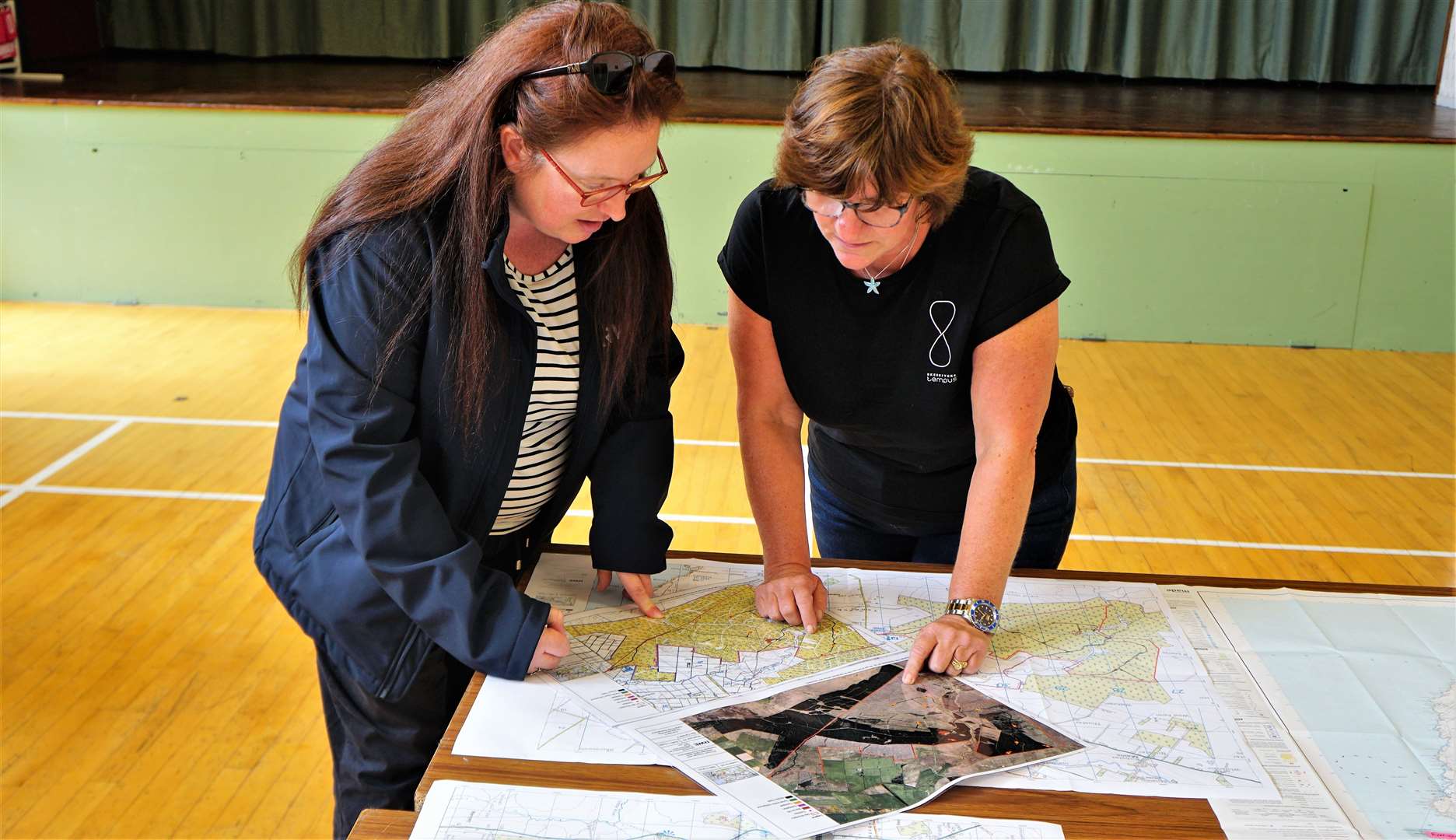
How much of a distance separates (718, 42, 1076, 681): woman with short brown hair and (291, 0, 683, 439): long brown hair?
212 millimetres

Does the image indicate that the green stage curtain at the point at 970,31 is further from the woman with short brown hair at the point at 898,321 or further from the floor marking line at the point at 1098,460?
the woman with short brown hair at the point at 898,321

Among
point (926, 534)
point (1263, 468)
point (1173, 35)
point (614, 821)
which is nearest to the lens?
point (614, 821)

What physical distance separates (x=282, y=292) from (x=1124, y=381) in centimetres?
339

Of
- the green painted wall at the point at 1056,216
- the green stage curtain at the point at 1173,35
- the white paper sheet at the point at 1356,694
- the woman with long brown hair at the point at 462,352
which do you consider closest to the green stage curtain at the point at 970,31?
the green stage curtain at the point at 1173,35

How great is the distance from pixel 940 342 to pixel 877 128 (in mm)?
325

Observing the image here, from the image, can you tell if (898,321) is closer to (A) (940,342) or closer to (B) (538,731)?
(A) (940,342)

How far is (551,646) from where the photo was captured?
4.31 ft

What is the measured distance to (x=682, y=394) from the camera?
4.42m

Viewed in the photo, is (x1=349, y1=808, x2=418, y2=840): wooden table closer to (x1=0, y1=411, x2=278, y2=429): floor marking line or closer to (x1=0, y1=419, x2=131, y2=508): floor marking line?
(x1=0, y1=419, x2=131, y2=508): floor marking line

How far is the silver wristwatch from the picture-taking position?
1.41 m

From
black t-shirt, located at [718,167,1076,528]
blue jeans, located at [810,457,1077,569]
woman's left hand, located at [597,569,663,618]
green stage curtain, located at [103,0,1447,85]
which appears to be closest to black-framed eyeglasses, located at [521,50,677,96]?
black t-shirt, located at [718,167,1076,528]

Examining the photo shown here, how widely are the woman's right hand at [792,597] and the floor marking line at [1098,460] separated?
97.3 inches

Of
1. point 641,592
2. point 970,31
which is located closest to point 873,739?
point 641,592

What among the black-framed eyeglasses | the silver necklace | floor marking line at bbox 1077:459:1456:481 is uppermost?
the black-framed eyeglasses
